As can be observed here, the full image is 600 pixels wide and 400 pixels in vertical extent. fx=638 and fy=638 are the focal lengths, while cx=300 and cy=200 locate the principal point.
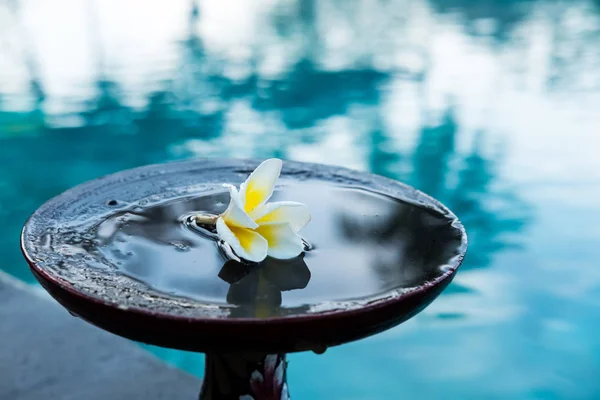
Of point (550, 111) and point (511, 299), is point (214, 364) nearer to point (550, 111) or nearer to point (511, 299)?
point (511, 299)

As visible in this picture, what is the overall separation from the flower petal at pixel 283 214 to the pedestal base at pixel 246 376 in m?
0.28

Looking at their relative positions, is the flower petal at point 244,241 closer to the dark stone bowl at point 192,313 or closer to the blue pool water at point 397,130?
the dark stone bowl at point 192,313

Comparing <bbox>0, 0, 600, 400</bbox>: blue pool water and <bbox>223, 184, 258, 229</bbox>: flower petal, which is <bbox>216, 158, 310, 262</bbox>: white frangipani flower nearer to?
<bbox>223, 184, 258, 229</bbox>: flower petal

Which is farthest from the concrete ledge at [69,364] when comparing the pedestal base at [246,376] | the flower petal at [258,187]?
the flower petal at [258,187]

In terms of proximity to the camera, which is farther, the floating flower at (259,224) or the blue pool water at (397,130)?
the blue pool water at (397,130)

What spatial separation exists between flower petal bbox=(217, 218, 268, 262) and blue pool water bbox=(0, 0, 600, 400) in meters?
1.67

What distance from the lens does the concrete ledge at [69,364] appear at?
1956 mm

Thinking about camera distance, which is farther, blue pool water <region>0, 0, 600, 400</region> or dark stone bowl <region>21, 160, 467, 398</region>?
blue pool water <region>0, 0, 600, 400</region>

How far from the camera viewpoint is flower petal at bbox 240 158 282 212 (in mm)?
970

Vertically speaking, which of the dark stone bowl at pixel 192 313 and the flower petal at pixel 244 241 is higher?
the flower petal at pixel 244 241

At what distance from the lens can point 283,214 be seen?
962 mm

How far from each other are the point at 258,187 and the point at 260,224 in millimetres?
70

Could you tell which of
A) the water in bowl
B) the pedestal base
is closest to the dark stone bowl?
the water in bowl

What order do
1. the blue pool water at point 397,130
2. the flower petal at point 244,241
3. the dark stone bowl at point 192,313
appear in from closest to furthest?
the dark stone bowl at point 192,313
the flower petal at point 244,241
the blue pool water at point 397,130
